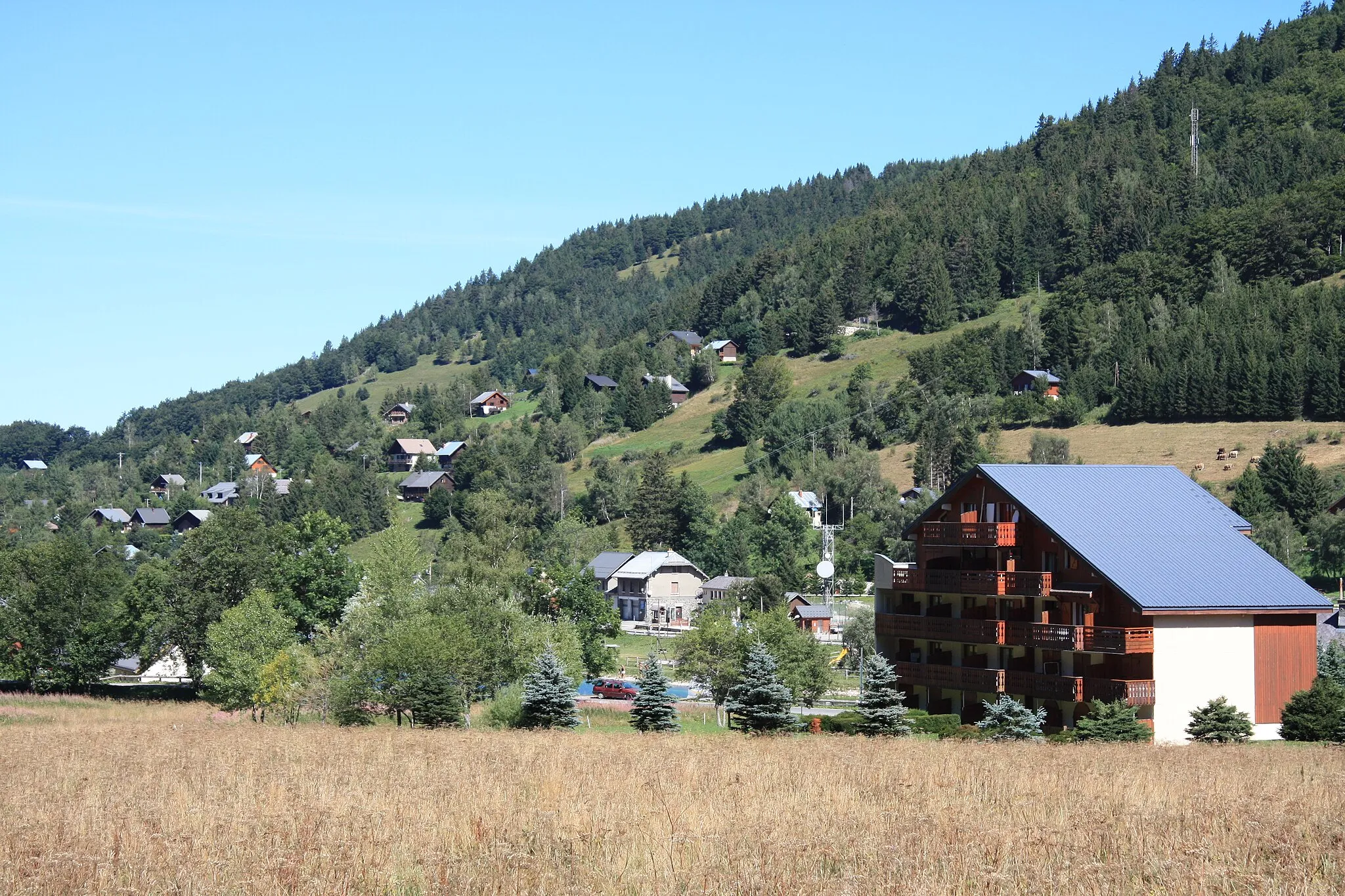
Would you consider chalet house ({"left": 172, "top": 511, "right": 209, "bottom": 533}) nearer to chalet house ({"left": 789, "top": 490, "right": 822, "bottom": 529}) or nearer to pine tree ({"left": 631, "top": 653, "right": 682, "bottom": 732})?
chalet house ({"left": 789, "top": 490, "right": 822, "bottom": 529})

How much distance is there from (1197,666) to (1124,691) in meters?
3.37

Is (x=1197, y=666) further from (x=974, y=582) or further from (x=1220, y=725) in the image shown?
(x=974, y=582)

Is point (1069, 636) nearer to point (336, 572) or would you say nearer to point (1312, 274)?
point (336, 572)

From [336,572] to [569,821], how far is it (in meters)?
66.0

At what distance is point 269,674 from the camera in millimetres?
57531

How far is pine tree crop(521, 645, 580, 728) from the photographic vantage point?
38375mm

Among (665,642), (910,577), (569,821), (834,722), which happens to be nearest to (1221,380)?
(665,642)

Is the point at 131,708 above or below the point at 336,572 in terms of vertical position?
below

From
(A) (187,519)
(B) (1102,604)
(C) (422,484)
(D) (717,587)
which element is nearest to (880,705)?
(B) (1102,604)

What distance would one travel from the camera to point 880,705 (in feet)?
132

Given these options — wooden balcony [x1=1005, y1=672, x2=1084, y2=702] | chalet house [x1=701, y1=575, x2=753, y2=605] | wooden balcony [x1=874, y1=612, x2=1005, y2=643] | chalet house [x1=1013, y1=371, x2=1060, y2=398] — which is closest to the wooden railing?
wooden balcony [x1=1005, y1=672, x2=1084, y2=702]

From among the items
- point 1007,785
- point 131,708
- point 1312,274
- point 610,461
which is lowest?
point 131,708

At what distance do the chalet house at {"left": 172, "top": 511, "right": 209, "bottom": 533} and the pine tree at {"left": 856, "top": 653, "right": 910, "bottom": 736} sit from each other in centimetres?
16495

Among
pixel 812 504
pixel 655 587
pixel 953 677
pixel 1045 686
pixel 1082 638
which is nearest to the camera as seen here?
pixel 1082 638
